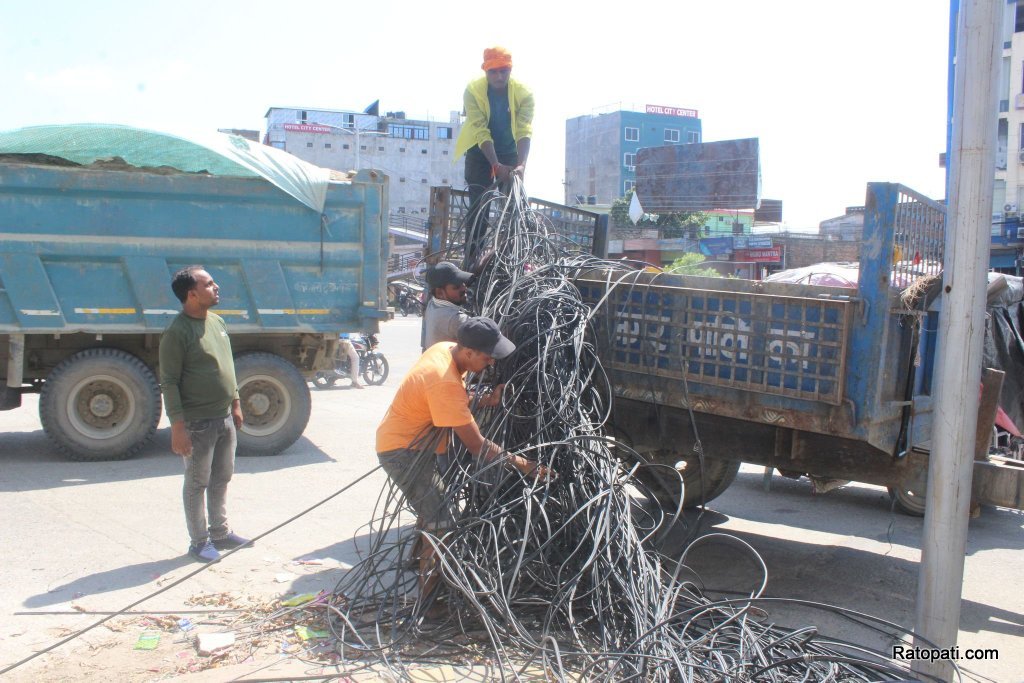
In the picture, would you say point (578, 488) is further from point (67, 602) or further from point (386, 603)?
point (67, 602)

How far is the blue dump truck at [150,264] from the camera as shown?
7000 mm

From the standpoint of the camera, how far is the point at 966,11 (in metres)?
3.08

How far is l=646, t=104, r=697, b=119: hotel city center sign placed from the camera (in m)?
63.4

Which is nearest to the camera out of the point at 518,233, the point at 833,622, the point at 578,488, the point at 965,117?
the point at 965,117

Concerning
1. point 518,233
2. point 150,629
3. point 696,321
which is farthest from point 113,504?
point 696,321

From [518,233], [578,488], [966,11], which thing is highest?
[966,11]

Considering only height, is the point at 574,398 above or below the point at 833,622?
above

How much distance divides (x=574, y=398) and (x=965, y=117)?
6.86 feet

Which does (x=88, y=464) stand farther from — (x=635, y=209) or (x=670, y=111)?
(x=670, y=111)

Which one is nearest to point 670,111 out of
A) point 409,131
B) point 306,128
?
point 409,131

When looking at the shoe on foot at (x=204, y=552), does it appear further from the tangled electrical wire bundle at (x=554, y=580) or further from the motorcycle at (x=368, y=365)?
the motorcycle at (x=368, y=365)

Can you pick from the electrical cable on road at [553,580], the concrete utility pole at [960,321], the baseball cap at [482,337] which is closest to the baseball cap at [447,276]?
the electrical cable on road at [553,580]

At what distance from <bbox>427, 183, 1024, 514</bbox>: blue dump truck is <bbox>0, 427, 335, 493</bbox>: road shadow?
3739mm

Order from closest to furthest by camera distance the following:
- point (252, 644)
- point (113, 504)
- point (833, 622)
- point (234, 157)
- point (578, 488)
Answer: point (252, 644) < point (578, 488) < point (833, 622) < point (113, 504) < point (234, 157)
